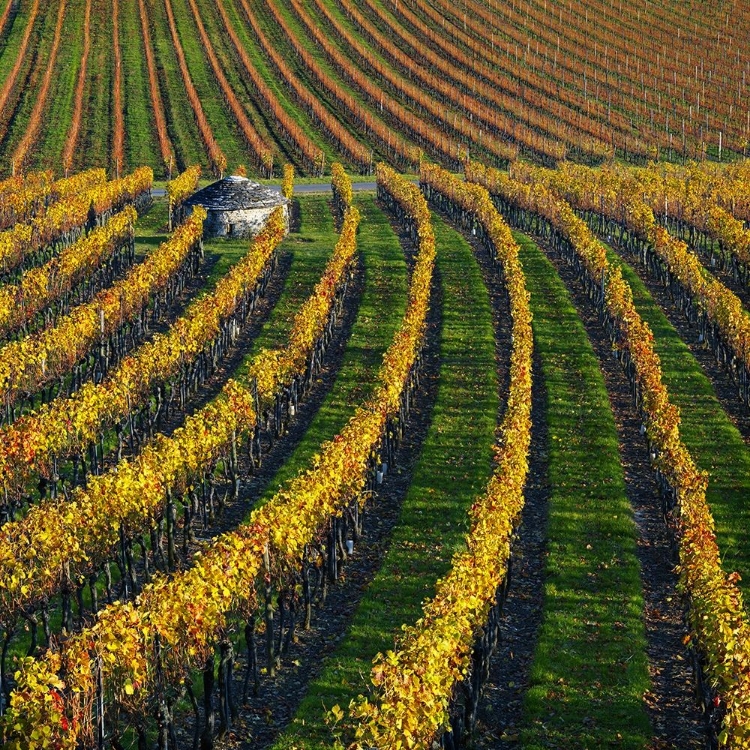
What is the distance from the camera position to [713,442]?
40375 millimetres

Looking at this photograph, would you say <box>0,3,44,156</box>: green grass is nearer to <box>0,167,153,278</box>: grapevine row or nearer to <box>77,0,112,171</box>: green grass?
<box>77,0,112,171</box>: green grass

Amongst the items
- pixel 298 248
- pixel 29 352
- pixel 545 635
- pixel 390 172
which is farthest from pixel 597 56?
pixel 545 635

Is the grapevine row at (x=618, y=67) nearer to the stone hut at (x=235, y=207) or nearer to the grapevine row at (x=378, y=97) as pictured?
the grapevine row at (x=378, y=97)

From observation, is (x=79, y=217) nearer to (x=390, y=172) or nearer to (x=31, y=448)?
(x=390, y=172)

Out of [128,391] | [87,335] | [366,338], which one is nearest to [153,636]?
[128,391]

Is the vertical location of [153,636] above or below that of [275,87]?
below

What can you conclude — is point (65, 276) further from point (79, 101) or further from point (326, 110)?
point (326, 110)

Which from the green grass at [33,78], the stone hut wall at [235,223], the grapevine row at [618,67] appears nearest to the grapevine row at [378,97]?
the grapevine row at [618,67]

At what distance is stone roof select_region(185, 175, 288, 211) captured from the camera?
7169 centimetres

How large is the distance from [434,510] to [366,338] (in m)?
18.0

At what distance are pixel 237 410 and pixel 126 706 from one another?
16011mm

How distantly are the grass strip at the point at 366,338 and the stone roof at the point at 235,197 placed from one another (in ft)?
20.1

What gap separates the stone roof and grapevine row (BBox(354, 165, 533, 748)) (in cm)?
3625

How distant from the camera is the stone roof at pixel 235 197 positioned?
71688 millimetres
